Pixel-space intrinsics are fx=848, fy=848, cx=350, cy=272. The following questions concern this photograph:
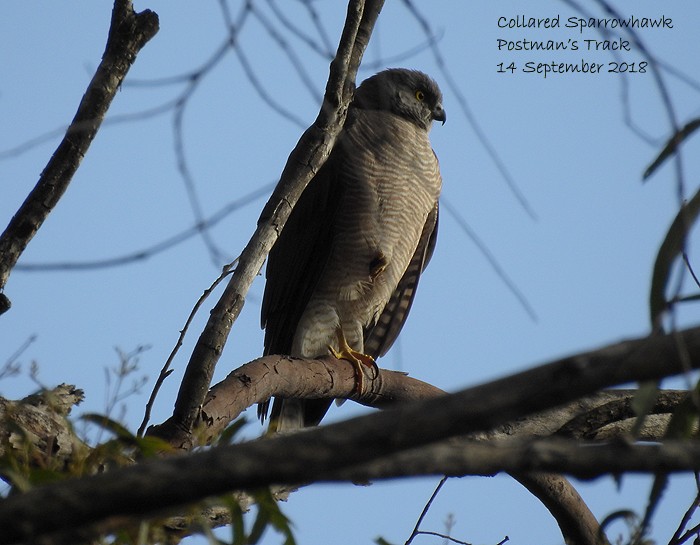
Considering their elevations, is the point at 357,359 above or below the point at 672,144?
above

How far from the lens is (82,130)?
7.29 ft

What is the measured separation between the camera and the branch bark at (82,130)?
86.7 inches

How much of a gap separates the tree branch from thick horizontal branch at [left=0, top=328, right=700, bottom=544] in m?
1.63

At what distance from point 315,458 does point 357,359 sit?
3.63m

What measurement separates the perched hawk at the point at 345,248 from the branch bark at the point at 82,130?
2.81 m

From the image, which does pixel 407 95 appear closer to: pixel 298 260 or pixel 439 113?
pixel 439 113

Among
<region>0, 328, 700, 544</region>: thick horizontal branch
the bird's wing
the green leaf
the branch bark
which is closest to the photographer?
<region>0, 328, 700, 544</region>: thick horizontal branch

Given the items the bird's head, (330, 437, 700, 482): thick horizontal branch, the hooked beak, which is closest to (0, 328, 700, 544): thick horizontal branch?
(330, 437, 700, 482): thick horizontal branch

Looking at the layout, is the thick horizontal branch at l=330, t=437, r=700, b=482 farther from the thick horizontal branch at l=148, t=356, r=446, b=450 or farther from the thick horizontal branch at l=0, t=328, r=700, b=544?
the thick horizontal branch at l=148, t=356, r=446, b=450

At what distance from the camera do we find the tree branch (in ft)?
8.60

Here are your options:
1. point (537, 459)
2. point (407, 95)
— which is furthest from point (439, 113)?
point (537, 459)

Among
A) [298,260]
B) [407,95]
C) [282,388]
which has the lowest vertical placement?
[282,388]

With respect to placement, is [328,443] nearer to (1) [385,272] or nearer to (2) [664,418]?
(2) [664,418]

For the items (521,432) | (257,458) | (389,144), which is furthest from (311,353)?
(257,458)
